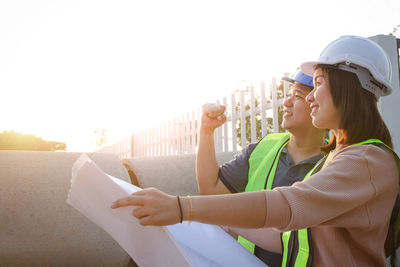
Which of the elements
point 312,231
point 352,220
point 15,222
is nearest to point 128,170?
point 15,222

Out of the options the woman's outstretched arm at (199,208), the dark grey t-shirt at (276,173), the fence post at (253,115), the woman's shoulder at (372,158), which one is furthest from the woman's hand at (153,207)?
the fence post at (253,115)

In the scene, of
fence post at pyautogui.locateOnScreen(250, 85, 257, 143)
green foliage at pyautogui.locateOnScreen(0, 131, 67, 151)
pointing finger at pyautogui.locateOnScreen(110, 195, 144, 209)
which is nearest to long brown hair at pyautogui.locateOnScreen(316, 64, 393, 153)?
pointing finger at pyautogui.locateOnScreen(110, 195, 144, 209)

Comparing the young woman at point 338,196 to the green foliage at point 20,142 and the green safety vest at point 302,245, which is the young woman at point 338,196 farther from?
the green foliage at point 20,142

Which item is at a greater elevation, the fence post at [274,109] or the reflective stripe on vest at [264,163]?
the fence post at [274,109]

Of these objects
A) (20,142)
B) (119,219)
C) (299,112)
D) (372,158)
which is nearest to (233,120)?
(20,142)

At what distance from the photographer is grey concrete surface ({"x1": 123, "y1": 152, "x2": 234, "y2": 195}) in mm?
2363

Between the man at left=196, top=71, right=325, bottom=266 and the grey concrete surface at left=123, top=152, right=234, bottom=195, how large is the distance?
14.8 inches

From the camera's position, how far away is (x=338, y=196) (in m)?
1.02

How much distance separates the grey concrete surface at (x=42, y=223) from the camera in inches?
75.7

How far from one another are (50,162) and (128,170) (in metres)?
0.49

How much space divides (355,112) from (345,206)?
1.17 feet

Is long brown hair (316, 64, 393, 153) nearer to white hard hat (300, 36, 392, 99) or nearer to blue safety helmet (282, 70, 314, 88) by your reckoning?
white hard hat (300, 36, 392, 99)

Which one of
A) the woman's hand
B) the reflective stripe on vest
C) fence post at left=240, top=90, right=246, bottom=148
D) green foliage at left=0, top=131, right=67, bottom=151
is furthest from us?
fence post at left=240, top=90, right=246, bottom=148

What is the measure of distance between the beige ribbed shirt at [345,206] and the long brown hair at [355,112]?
72 millimetres
